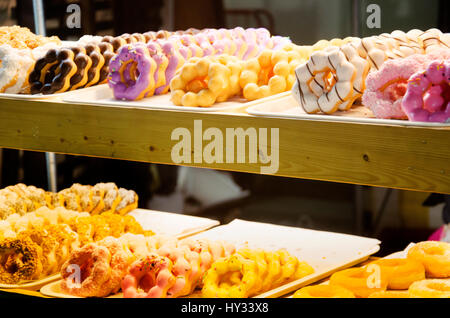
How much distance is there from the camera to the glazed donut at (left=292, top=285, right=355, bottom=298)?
1785 millimetres

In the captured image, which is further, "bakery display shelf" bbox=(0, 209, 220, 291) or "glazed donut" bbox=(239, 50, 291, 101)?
"bakery display shelf" bbox=(0, 209, 220, 291)

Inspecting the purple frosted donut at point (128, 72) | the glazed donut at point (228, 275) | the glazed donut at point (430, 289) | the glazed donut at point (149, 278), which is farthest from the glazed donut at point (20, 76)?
the glazed donut at point (430, 289)

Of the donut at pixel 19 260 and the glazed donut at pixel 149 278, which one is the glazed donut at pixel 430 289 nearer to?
the glazed donut at pixel 149 278

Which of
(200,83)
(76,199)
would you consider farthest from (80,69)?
(76,199)

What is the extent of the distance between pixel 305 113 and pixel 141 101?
0.55m

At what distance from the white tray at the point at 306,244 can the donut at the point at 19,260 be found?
0.64 m

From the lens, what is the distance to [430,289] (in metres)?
1.79

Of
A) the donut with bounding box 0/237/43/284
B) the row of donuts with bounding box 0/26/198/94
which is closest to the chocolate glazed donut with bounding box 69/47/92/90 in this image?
the row of donuts with bounding box 0/26/198/94

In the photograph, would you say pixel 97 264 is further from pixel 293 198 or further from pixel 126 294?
pixel 293 198

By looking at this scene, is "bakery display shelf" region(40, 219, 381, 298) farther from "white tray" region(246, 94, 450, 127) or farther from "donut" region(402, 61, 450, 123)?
"donut" region(402, 61, 450, 123)

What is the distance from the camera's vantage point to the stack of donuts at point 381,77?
1.53 meters

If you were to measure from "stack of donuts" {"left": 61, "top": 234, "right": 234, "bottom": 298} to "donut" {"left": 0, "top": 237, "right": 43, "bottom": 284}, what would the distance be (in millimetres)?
108

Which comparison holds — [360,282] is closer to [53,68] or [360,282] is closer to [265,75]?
[265,75]

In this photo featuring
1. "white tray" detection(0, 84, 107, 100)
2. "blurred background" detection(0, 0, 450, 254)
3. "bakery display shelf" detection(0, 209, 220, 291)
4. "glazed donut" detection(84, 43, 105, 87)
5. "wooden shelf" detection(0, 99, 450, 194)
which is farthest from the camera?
"blurred background" detection(0, 0, 450, 254)
